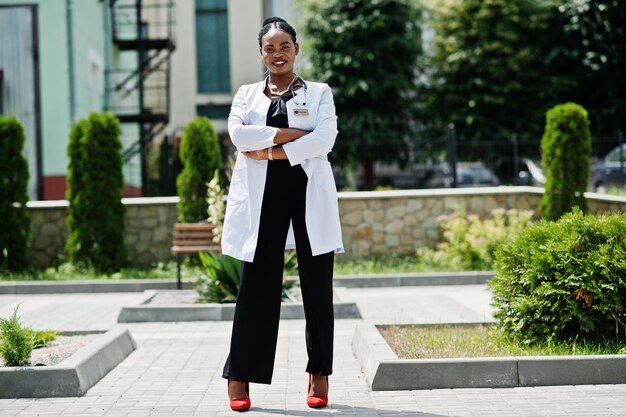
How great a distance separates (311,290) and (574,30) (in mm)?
29873

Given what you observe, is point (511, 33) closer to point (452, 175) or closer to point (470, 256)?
point (452, 175)

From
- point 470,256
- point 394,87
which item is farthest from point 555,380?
point 394,87

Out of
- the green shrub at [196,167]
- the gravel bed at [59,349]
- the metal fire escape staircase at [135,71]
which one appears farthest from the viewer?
the metal fire escape staircase at [135,71]

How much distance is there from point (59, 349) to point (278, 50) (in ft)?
9.66

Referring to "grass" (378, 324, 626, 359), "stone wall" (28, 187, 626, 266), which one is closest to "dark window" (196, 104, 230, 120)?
"stone wall" (28, 187, 626, 266)

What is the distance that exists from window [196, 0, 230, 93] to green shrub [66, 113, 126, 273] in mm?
22464

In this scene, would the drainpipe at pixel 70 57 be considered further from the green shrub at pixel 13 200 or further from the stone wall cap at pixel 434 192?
the stone wall cap at pixel 434 192

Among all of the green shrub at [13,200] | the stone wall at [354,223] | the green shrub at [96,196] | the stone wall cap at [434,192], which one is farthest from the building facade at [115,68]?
the stone wall cap at [434,192]

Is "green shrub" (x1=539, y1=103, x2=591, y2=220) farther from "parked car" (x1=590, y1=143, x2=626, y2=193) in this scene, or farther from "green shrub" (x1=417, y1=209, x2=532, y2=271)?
"parked car" (x1=590, y1=143, x2=626, y2=193)

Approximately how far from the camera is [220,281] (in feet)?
32.2

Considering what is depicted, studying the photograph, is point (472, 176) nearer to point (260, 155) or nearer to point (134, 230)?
point (134, 230)

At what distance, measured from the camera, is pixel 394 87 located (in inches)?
1277

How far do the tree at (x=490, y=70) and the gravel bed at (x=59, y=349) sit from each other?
26635 millimetres

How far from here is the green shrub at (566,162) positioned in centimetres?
1476
